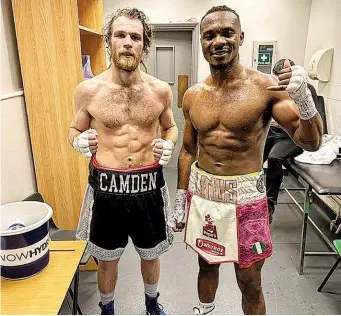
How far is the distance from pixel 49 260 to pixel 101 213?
358 mm

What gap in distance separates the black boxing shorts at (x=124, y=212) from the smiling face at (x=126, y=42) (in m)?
0.57

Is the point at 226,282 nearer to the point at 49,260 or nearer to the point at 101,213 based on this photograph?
the point at 101,213

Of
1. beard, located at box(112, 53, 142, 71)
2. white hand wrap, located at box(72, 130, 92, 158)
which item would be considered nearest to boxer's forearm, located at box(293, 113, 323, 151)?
beard, located at box(112, 53, 142, 71)

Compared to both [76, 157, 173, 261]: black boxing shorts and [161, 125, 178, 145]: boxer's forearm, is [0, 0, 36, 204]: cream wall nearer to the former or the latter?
[76, 157, 173, 261]: black boxing shorts

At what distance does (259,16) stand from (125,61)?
10.3ft

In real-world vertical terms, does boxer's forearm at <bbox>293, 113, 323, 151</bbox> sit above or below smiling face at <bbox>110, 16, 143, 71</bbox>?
below

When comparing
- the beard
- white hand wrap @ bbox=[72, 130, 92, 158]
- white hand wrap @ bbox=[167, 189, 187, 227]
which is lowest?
white hand wrap @ bbox=[167, 189, 187, 227]

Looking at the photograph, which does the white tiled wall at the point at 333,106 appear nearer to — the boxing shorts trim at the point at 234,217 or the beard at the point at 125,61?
the boxing shorts trim at the point at 234,217

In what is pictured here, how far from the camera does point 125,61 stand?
156 cm

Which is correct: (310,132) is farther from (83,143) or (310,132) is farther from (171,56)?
(171,56)

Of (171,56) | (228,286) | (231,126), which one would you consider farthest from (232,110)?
(171,56)

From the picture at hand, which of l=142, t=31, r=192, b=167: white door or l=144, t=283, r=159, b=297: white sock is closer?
l=144, t=283, r=159, b=297: white sock

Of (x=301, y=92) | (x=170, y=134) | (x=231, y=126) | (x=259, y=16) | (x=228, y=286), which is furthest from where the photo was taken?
(x=259, y=16)

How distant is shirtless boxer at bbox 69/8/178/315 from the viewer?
1620mm
